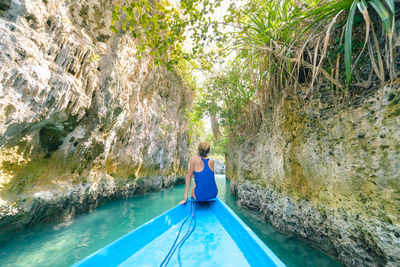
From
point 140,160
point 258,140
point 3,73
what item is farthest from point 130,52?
point 258,140

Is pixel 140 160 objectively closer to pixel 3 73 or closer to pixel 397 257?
pixel 3 73

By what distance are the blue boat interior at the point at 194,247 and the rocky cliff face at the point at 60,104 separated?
2.58 meters

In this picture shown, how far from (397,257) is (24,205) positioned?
5.48 meters

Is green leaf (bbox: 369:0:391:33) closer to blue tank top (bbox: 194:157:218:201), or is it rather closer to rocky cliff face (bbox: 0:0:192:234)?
blue tank top (bbox: 194:157:218:201)

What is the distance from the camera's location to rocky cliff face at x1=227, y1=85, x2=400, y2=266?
166cm

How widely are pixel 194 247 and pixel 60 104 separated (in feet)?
11.6

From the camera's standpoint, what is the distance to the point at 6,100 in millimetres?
2201

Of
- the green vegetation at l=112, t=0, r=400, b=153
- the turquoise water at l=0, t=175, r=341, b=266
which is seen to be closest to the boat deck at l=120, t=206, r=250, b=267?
the turquoise water at l=0, t=175, r=341, b=266

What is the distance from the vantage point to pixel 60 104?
3033 mm

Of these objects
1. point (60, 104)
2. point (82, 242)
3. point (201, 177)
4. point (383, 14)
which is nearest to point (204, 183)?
point (201, 177)

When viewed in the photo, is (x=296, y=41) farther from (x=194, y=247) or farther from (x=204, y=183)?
(x=194, y=247)

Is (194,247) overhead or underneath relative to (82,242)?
overhead

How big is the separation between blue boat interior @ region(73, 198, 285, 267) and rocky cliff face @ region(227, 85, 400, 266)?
1.37 meters

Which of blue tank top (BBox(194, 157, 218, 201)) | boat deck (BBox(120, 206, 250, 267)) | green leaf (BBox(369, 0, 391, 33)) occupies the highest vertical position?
green leaf (BBox(369, 0, 391, 33))
